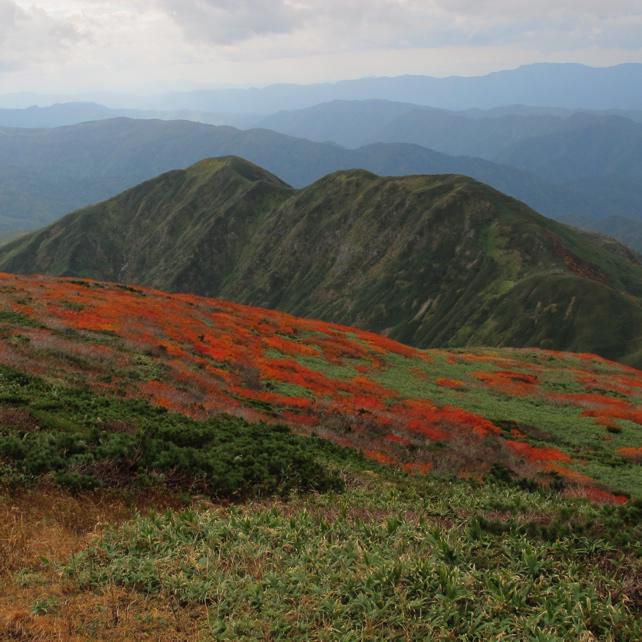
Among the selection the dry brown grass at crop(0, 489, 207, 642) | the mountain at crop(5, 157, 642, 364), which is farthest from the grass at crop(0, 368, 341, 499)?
the mountain at crop(5, 157, 642, 364)

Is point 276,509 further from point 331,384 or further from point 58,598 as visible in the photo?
point 331,384

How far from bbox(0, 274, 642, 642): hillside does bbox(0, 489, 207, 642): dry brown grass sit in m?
0.04

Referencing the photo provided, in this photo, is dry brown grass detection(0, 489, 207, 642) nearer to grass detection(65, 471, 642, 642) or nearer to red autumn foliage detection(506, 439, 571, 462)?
grass detection(65, 471, 642, 642)

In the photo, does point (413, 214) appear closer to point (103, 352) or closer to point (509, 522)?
point (103, 352)

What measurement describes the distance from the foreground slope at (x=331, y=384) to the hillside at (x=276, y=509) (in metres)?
0.21

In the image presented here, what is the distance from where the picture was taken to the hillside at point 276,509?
29.6 ft

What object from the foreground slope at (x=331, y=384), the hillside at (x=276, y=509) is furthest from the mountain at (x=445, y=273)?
the hillside at (x=276, y=509)

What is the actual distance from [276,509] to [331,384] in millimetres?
21573

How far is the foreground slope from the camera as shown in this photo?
24391mm

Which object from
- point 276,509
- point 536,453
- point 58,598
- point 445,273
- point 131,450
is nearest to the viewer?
point 58,598

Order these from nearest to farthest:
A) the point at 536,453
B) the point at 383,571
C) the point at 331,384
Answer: the point at 383,571
the point at 536,453
the point at 331,384

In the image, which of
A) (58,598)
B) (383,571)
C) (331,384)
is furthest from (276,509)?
(331,384)

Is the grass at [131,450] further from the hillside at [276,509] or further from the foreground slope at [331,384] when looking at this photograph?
the foreground slope at [331,384]

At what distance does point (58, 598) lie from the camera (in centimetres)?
928
